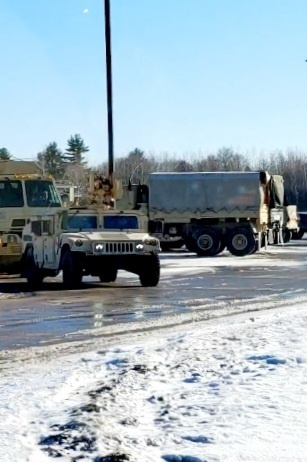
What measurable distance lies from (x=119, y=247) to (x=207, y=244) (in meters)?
16.0

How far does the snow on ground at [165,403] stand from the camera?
19.3 feet

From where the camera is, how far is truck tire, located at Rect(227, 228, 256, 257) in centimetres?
3384

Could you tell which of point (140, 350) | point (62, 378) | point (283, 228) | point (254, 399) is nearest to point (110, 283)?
point (140, 350)

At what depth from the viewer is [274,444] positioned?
5.91 m

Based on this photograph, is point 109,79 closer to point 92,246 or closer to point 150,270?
point 150,270

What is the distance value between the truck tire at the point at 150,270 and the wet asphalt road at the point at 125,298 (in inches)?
9.4

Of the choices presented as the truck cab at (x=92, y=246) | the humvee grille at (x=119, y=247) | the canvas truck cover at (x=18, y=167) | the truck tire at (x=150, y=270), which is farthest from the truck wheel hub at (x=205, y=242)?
the humvee grille at (x=119, y=247)

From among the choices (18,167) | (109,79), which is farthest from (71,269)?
(109,79)

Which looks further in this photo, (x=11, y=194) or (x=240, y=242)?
(x=240, y=242)

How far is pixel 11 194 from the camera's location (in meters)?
23.2

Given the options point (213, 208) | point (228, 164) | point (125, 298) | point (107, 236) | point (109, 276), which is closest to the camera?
point (125, 298)

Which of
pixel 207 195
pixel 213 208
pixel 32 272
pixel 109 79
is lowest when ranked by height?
pixel 32 272

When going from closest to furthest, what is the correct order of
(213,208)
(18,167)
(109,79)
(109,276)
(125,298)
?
1. (125,298)
2. (109,276)
3. (18,167)
4. (109,79)
5. (213,208)

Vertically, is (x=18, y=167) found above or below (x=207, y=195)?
above
